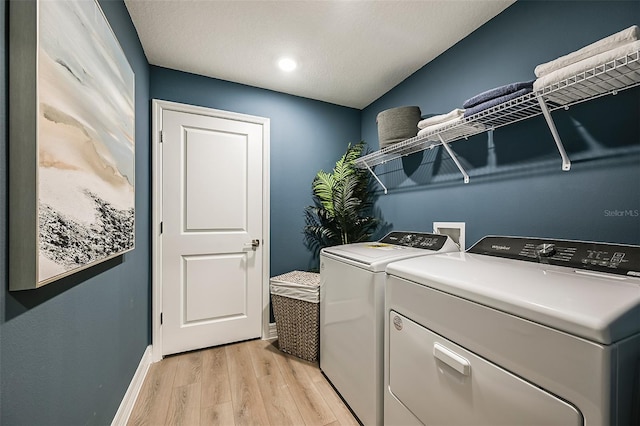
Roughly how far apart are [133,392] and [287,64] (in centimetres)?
247

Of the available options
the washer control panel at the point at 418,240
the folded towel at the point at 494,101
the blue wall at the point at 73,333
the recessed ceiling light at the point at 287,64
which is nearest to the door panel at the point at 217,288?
the blue wall at the point at 73,333

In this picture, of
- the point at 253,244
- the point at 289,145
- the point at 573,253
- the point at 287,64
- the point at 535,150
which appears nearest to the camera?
the point at 573,253

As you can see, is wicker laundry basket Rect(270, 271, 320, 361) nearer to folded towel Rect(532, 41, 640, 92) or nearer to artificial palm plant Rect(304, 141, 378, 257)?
artificial palm plant Rect(304, 141, 378, 257)

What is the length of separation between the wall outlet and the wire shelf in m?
0.57

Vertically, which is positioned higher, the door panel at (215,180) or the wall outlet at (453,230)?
the door panel at (215,180)

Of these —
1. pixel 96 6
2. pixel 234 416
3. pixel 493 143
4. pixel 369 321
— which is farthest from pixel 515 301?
pixel 96 6

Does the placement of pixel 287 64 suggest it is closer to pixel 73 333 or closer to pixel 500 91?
pixel 500 91

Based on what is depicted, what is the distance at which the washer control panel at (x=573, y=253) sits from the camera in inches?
37.3

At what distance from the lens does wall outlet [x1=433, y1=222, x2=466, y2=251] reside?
1.72m

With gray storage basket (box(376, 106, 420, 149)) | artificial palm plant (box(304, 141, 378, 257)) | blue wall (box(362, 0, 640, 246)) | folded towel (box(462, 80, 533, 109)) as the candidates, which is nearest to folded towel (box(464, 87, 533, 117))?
folded towel (box(462, 80, 533, 109))

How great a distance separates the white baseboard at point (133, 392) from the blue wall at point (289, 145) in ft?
3.69

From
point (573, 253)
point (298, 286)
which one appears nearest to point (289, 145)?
point (298, 286)

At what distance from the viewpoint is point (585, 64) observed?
0.95 metres

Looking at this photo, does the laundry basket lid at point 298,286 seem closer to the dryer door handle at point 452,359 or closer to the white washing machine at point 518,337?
the white washing machine at point 518,337
